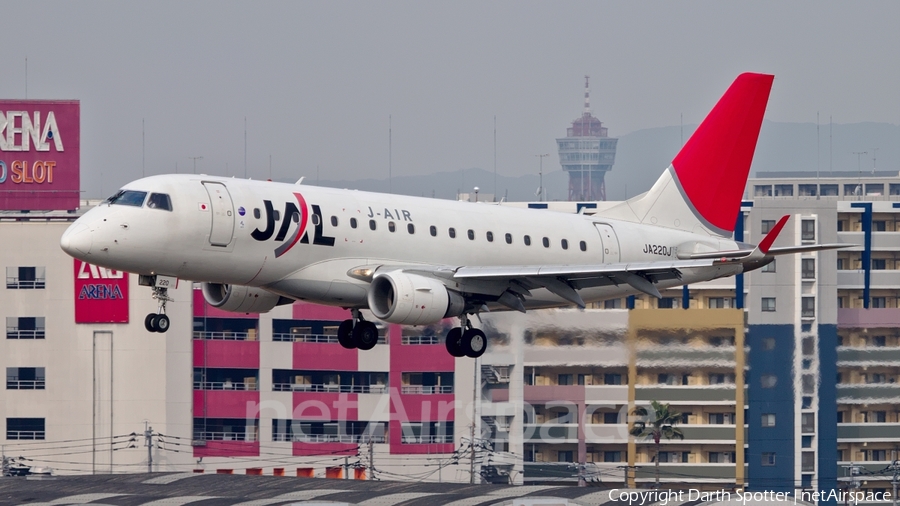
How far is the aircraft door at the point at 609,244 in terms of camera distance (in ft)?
148

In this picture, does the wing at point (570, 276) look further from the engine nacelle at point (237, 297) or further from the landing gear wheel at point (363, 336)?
the engine nacelle at point (237, 297)

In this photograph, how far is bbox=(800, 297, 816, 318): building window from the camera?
8438 cm

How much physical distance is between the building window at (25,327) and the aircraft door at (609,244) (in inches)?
2212

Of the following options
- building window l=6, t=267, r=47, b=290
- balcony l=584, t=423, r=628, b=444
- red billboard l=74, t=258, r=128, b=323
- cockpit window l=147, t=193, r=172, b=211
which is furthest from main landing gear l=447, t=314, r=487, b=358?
building window l=6, t=267, r=47, b=290

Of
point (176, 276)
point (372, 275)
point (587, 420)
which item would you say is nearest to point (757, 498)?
point (587, 420)

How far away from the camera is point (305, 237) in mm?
38375

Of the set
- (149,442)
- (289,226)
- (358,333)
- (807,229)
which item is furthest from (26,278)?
(289,226)

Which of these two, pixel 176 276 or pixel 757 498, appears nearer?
pixel 176 276

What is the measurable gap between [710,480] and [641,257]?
34.1 m

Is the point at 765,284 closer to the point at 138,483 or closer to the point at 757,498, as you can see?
the point at 757,498

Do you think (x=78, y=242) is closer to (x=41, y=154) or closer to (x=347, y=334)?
(x=347, y=334)

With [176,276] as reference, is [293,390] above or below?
below

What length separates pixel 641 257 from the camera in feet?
151

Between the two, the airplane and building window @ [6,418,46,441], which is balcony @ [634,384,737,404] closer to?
the airplane
